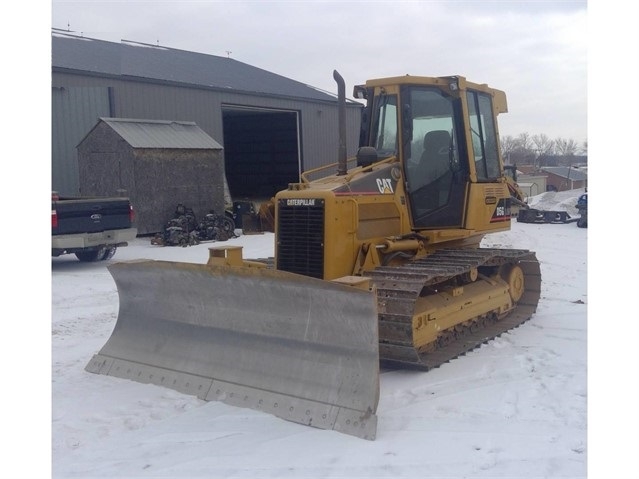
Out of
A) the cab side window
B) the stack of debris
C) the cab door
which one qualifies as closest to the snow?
the cab door

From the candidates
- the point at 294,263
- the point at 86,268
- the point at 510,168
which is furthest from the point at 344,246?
the point at 86,268

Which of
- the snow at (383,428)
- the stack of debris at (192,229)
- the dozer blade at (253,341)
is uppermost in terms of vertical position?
the stack of debris at (192,229)

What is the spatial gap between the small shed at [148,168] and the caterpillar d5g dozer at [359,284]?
985 centimetres

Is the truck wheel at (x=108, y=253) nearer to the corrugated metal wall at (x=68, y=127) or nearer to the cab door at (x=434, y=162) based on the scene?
the corrugated metal wall at (x=68, y=127)

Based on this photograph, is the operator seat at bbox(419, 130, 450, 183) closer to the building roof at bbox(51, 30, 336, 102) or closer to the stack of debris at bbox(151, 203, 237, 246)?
the stack of debris at bbox(151, 203, 237, 246)

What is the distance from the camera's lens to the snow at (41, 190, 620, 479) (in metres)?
4.16

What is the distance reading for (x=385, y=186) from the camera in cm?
679

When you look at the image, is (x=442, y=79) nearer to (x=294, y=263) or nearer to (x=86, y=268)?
(x=294, y=263)

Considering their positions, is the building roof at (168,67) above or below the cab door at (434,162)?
above

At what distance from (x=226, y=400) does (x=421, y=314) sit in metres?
1.90

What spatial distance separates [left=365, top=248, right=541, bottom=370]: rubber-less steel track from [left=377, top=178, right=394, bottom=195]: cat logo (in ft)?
2.48

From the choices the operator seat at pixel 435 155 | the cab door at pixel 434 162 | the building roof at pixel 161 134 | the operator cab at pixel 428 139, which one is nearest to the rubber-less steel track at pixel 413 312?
the cab door at pixel 434 162

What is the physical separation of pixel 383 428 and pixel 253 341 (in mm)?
1332

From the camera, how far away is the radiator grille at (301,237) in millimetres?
6223
